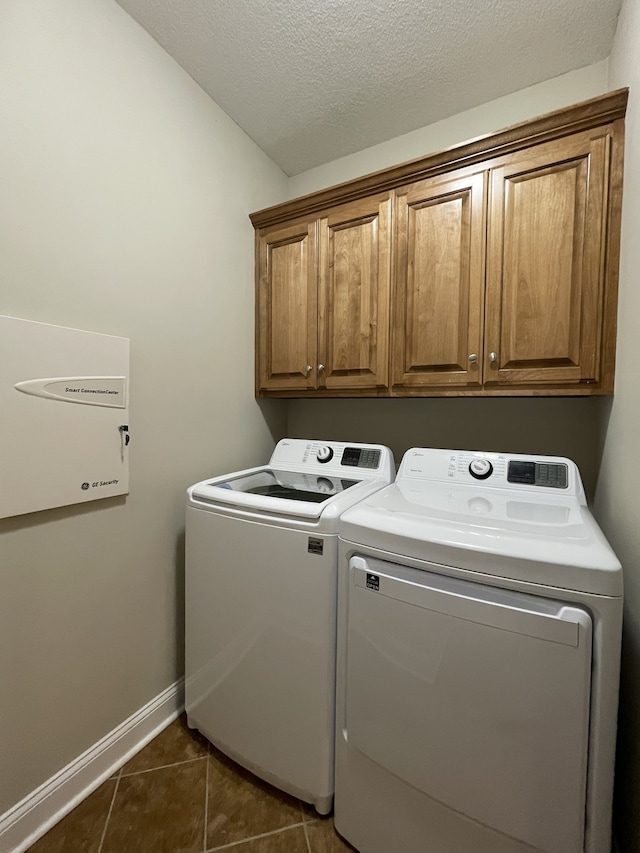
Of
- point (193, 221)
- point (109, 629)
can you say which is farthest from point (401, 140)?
point (109, 629)

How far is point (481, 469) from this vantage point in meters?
1.34

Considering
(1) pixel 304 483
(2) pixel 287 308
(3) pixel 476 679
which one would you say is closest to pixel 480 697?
(3) pixel 476 679

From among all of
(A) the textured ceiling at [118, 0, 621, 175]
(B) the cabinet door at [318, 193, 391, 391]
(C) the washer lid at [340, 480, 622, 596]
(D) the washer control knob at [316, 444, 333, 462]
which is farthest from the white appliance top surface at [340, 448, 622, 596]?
(A) the textured ceiling at [118, 0, 621, 175]

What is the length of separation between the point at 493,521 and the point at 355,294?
3.68ft

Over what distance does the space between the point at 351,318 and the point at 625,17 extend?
1.26 meters

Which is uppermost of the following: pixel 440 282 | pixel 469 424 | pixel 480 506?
pixel 440 282

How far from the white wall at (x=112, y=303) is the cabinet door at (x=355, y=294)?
47 cm

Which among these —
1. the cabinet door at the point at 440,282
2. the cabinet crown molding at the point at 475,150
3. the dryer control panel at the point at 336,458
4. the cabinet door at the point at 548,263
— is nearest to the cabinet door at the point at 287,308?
the cabinet crown molding at the point at 475,150

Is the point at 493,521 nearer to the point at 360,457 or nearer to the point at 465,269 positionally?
the point at 360,457

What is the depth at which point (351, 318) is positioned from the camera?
1.62 m

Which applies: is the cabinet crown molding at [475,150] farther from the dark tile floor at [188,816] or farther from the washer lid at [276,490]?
the dark tile floor at [188,816]

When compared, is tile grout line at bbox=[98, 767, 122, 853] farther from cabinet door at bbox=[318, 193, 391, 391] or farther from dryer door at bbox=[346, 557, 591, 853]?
cabinet door at bbox=[318, 193, 391, 391]

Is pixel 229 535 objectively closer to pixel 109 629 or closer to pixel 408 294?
pixel 109 629

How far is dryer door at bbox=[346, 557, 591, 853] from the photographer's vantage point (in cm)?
75
